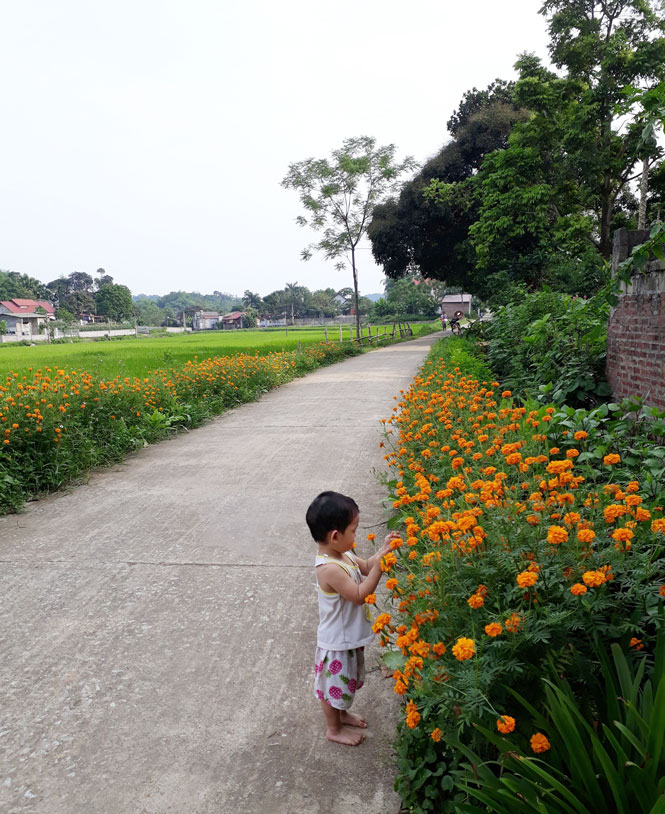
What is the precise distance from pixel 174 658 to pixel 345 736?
921 mm

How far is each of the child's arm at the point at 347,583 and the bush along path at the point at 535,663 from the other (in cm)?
13

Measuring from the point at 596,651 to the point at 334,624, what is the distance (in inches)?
36.1

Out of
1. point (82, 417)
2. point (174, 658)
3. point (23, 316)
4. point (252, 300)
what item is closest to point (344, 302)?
point (252, 300)

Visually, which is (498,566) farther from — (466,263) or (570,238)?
(466,263)

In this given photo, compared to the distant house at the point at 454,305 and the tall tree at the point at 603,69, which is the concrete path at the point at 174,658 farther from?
the distant house at the point at 454,305

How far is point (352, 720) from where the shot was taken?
2264 mm

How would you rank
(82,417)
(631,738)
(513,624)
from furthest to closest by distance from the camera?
(82,417)
(513,624)
(631,738)

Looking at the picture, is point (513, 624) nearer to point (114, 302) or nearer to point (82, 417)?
point (82, 417)

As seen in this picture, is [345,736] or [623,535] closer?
[623,535]

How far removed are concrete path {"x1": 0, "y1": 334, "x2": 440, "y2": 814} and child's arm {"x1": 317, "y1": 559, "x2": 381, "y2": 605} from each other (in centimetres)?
55

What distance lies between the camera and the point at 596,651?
5.68 ft

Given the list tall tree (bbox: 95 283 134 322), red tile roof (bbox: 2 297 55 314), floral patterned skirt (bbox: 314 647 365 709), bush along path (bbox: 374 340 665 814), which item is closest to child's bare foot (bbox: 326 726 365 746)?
floral patterned skirt (bbox: 314 647 365 709)

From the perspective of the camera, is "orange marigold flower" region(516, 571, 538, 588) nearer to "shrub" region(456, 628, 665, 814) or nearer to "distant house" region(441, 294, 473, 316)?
"shrub" region(456, 628, 665, 814)

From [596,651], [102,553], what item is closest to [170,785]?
[596,651]
